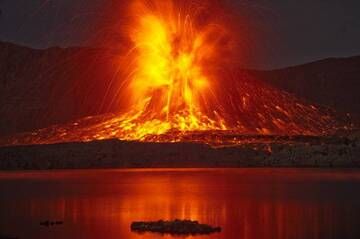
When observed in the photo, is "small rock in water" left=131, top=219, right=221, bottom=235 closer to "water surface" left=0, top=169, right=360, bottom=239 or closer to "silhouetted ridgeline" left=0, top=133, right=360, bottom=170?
"water surface" left=0, top=169, right=360, bottom=239

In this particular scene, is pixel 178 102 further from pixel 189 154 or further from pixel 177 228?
pixel 177 228

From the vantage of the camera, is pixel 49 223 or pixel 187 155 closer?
pixel 49 223

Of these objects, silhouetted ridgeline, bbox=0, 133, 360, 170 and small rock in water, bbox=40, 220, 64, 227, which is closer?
small rock in water, bbox=40, 220, 64, 227

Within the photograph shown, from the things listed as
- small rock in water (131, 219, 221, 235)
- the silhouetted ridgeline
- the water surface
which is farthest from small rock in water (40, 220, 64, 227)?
the silhouetted ridgeline

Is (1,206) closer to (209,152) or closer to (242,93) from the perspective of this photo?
(209,152)

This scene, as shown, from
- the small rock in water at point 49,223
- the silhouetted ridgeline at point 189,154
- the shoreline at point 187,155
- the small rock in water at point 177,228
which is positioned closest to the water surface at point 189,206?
the small rock in water at point 49,223

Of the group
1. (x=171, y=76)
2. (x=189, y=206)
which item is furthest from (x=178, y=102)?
(x=189, y=206)

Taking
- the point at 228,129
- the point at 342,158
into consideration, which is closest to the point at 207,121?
the point at 228,129

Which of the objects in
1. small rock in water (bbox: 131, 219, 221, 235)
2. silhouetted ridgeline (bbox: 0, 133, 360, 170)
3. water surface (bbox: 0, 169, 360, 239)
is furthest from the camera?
silhouetted ridgeline (bbox: 0, 133, 360, 170)
